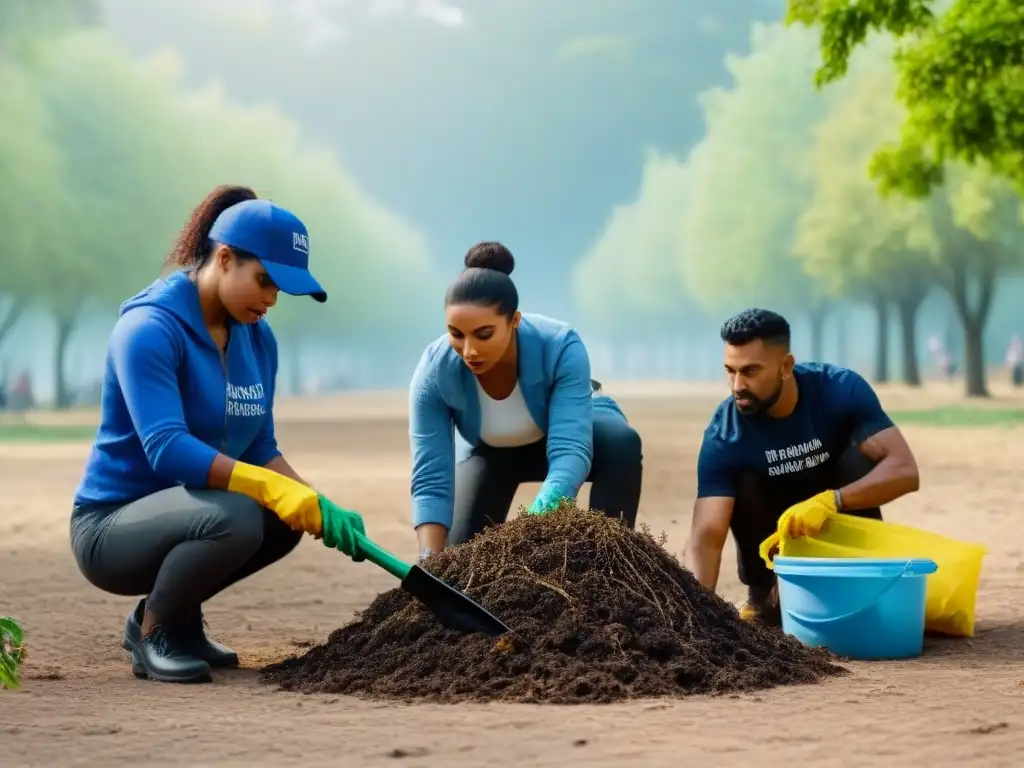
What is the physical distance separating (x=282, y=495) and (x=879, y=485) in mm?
2231

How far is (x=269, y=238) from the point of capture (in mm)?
4227

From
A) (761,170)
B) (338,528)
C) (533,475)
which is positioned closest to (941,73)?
(533,475)

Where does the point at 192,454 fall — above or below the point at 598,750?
above

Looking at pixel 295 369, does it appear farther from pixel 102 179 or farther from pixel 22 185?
pixel 22 185

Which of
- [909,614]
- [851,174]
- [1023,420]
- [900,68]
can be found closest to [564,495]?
[909,614]

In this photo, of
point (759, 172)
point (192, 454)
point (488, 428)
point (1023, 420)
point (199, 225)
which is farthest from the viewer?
point (759, 172)

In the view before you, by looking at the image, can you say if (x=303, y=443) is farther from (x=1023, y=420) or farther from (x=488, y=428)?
(x=488, y=428)

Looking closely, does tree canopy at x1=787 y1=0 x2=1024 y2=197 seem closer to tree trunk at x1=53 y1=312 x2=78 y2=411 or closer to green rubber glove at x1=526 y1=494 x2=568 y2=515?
green rubber glove at x1=526 y1=494 x2=568 y2=515

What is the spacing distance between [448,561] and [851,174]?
27199mm

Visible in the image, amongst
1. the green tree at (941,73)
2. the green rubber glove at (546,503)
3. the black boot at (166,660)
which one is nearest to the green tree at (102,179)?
the green tree at (941,73)

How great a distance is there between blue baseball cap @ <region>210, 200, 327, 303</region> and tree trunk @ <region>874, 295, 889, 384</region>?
32.8 m

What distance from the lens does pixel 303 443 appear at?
18797 millimetres

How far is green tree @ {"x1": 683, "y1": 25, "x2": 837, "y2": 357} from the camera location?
38.7 meters

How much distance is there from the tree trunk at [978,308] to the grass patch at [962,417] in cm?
411
